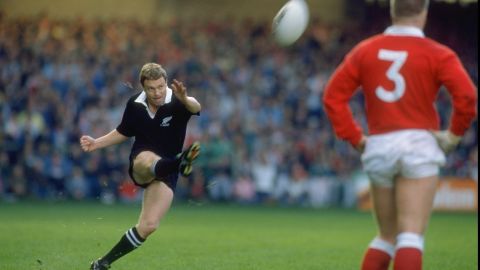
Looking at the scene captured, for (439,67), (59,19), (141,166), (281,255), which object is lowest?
(281,255)

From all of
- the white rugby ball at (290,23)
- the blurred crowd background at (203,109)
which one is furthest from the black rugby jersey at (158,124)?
the blurred crowd background at (203,109)

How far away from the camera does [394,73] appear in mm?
6203

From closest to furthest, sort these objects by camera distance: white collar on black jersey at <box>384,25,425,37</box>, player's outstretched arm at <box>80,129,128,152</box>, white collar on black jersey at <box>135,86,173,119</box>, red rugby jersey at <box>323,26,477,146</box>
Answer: red rugby jersey at <box>323,26,477,146</box> → white collar on black jersey at <box>384,25,425,37</box> → white collar on black jersey at <box>135,86,173,119</box> → player's outstretched arm at <box>80,129,128,152</box>

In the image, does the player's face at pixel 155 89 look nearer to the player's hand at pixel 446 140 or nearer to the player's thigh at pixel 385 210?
the player's thigh at pixel 385 210

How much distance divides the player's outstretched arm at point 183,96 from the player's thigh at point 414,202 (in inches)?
105

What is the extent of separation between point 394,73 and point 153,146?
3.45m

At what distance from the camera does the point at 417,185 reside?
20.1 feet

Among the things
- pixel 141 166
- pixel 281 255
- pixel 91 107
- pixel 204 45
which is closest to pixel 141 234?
pixel 141 166

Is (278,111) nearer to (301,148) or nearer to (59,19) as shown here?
(301,148)

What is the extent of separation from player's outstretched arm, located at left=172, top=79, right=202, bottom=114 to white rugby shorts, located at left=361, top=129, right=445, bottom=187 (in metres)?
2.45

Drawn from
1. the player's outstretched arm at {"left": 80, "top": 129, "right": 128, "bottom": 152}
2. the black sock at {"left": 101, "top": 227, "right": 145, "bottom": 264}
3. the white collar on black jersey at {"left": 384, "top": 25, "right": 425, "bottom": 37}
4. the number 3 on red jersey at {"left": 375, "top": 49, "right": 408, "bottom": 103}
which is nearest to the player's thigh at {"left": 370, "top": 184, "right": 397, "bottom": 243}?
the number 3 on red jersey at {"left": 375, "top": 49, "right": 408, "bottom": 103}

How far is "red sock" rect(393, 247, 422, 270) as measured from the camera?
603cm

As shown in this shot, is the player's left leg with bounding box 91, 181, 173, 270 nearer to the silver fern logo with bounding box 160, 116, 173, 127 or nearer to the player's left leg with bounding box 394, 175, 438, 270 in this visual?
the silver fern logo with bounding box 160, 116, 173, 127

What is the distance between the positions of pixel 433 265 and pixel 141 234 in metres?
3.56
